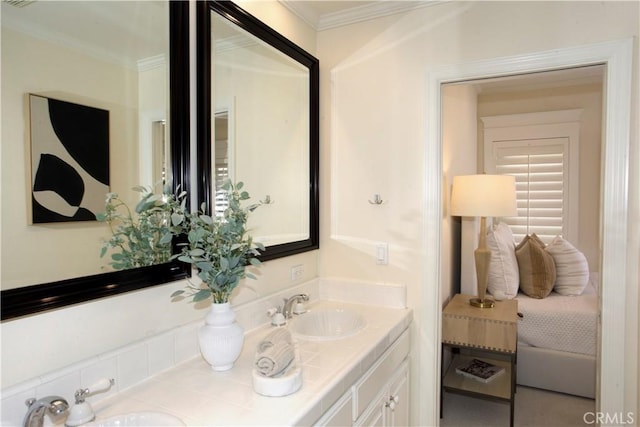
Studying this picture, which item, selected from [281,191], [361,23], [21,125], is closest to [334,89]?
[361,23]

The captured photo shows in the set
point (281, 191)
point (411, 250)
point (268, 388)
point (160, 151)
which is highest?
point (160, 151)

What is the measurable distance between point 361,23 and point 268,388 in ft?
6.40

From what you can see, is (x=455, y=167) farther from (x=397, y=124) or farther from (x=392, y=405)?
(x=392, y=405)

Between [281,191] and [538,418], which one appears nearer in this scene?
[281,191]

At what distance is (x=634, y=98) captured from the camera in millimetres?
1682

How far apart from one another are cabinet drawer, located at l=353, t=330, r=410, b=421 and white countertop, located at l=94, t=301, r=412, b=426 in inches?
2.0

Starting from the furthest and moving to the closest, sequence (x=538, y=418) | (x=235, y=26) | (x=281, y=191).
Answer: (x=538, y=418) < (x=281, y=191) < (x=235, y=26)

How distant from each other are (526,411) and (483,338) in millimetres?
675

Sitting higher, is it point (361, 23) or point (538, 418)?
point (361, 23)

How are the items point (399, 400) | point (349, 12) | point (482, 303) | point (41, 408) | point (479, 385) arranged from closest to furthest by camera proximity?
1. point (41, 408)
2. point (399, 400)
3. point (349, 12)
4. point (479, 385)
5. point (482, 303)

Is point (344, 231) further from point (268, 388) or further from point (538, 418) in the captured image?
point (538, 418)

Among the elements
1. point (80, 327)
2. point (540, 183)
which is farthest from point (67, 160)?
point (540, 183)

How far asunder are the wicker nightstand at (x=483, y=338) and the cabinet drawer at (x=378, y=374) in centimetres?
61

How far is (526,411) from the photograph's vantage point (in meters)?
2.67
